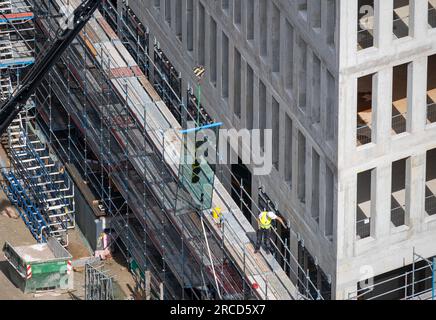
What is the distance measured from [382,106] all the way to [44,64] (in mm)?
16227

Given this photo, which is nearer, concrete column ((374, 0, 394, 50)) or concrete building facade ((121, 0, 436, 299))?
concrete column ((374, 0, 394, 50))

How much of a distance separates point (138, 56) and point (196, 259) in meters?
14.5

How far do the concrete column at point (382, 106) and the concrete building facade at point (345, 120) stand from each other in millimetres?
40

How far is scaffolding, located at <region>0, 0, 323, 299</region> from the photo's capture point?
8538 centimetres

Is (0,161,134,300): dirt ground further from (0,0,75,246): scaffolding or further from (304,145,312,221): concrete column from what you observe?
(304,145,312,221): concrete column

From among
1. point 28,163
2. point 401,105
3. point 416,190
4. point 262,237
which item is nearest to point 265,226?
point 262,237

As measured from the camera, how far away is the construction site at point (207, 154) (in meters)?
82.2

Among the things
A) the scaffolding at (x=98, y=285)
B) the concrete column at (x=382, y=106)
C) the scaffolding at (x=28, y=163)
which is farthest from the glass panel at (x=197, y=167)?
the concrete column at (x=382, y=106)

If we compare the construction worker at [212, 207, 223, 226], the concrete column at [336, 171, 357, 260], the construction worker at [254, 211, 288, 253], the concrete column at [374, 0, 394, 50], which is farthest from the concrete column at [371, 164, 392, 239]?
the construction worker at [212, 207, 223, 226]

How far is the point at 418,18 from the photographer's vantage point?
269ft

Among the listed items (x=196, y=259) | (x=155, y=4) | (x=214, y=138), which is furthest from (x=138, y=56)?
(x=196, y=259)

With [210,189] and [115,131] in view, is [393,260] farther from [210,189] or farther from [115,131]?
[115,131]

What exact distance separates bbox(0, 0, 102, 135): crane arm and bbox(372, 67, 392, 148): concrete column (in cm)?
1426

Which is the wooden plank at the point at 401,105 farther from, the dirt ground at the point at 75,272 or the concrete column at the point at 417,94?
the dirt ground at the point at 75,272
